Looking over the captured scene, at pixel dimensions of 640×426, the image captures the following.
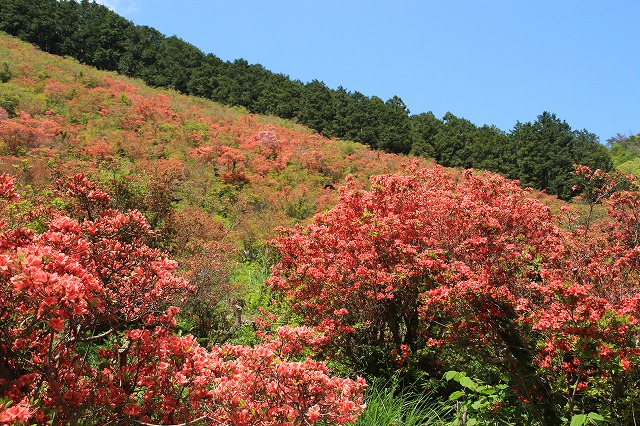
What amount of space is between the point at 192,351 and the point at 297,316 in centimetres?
307

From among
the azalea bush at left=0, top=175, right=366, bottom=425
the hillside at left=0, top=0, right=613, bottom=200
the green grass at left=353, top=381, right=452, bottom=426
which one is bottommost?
the green grass at left=353, top=381, right=452, bottom=426

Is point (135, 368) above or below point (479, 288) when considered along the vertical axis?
below

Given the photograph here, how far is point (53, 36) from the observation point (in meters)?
34.3

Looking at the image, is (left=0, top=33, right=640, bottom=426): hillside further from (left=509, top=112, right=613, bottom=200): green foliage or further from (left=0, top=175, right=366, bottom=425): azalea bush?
(left=509, top=112, right=613, bottom=200): green foliage

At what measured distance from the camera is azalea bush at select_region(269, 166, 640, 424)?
2.74 m

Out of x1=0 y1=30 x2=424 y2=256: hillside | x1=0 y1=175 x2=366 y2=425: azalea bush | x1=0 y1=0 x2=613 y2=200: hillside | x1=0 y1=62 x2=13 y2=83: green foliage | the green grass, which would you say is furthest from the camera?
x1=0 y1=0 x2=613 y2=200: hillside

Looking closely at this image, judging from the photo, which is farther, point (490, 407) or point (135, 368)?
point (490, 407)

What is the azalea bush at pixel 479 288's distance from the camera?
2.74 metres

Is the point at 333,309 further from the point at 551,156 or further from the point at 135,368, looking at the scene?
the point at 551,156

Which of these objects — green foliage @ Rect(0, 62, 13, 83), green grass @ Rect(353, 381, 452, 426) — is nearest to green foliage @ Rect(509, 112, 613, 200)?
green grass @ Rect(353, 381, 452, 426)

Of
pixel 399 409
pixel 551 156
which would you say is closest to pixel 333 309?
pixel 399 409

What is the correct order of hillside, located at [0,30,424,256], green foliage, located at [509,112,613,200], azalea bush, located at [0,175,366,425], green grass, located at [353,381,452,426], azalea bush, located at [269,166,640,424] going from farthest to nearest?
green foliage, located at [509,112,613,200]
hillside, located at [0,30,424,256]
green grass, located at [353,381,452,426]
azalea bush, located at [269,166,640,424]
azalea bush, located at [0,175,366,425]

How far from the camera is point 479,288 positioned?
3197mm

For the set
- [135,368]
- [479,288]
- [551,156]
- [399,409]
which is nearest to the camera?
[135,368]
